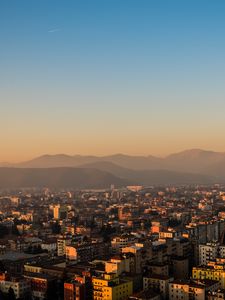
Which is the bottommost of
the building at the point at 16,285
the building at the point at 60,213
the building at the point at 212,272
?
the building at the point at 16,285

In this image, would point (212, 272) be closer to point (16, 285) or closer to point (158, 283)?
point (158, 283)

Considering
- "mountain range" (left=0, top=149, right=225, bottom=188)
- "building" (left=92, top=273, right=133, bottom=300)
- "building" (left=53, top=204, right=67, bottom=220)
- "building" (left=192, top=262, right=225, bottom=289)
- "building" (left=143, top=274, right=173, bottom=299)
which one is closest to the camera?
"building" (left=92, top=273, right=133, bottom=300)

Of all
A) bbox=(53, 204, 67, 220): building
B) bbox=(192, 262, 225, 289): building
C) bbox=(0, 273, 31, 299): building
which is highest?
bbox=(53, 204, 67, 220): building

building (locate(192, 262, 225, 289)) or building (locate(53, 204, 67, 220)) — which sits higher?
building (locate(53, 204, 67, 220))

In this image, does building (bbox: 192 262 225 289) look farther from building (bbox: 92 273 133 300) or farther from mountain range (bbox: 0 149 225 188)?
mountain range (bbox: 0 149 225 188)

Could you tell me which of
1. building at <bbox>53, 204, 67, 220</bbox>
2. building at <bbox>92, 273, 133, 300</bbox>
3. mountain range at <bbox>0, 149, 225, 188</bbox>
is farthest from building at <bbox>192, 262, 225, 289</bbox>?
mountain range at <bbox>0, 149, 225, 188</bbox>

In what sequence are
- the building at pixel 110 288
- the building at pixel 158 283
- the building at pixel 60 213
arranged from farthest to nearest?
the building at pixel 60 213 → the building at pixel 158 283 → the building at pixel 110 288

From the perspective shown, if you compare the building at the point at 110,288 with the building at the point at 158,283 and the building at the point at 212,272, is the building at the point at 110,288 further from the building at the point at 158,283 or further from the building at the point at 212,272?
the building at the point at 212,272

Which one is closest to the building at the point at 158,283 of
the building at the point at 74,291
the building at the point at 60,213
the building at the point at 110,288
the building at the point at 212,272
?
the building at the point at 110,288

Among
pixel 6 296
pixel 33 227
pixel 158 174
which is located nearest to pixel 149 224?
pixel 33 227
